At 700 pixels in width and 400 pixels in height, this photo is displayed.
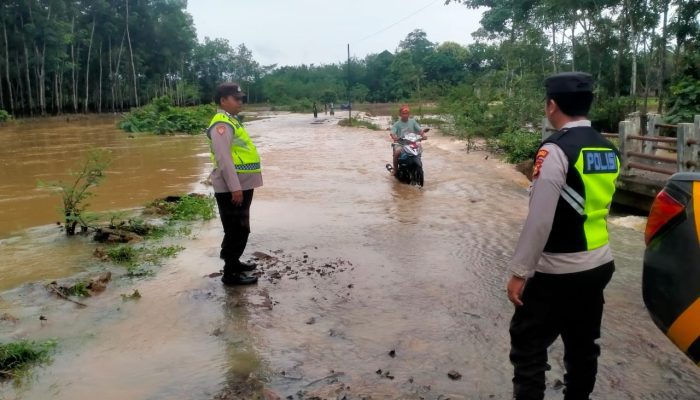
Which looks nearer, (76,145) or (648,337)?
(648,337)

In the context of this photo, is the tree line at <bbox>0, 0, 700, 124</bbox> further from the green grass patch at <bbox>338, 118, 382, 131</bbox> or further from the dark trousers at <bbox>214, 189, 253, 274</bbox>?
the dark trousers at <bbox>214, 189, 253, 274</bbox>

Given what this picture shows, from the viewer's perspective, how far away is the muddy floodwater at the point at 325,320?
131 inches

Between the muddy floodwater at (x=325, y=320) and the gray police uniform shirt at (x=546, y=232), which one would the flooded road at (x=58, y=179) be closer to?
the muddy floodwater at (x=325, y=320)

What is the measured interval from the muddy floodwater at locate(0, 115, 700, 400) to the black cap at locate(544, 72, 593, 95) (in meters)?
1.72

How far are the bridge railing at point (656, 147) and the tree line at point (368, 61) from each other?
468 cm

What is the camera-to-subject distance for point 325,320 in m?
4.32

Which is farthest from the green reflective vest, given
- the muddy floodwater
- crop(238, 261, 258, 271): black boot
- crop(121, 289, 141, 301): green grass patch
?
crop(121, 289, 141, 301): green grass patch

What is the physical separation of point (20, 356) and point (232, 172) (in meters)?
2.01

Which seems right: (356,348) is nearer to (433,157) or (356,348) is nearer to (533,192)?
(533,192)

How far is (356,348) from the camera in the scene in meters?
3.80

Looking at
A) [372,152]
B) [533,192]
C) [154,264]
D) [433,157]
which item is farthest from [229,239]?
[372,152]

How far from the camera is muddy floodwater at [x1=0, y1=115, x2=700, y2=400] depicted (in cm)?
332

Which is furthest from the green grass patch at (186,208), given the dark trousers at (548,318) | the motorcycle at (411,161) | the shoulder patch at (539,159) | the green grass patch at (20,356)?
the shoulder patch at (539,159)

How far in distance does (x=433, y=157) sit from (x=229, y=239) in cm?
1241
